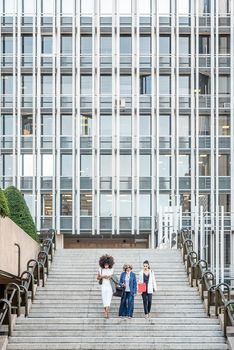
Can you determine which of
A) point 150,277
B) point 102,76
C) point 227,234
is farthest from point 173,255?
point 102,76

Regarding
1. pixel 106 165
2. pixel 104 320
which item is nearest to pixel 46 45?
pixel 106 165

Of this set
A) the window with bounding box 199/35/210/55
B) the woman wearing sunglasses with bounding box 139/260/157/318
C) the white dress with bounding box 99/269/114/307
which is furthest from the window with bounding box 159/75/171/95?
the white dress with bounding box 99/269/114/307

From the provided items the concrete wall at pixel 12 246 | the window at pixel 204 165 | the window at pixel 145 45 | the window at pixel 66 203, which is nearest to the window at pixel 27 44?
the window at pixel 145 45

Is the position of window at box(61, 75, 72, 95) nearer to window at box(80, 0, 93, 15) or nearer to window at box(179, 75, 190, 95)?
window at box(80, 0, 93, 15)

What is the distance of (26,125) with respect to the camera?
5238cm

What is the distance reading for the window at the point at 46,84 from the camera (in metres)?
52.3

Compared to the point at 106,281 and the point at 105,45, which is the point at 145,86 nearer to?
the point at 105,45

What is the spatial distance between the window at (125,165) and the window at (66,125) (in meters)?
3.53

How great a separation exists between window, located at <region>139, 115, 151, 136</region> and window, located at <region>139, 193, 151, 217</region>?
3798mm

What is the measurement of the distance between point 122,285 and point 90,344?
7.54 ft

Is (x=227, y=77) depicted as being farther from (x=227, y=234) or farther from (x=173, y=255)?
(x=173, y=255)

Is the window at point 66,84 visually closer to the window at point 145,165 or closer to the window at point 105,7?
the window at point 105,7

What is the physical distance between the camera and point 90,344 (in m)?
18.1

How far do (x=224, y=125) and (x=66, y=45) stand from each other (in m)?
10.9
